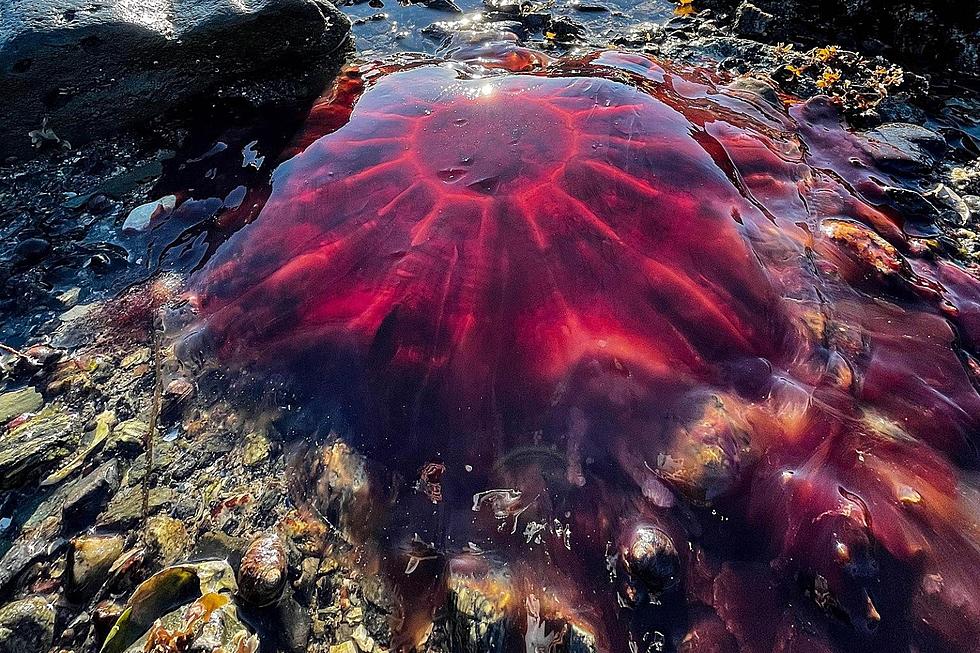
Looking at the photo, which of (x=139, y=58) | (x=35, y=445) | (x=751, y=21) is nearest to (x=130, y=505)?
(x=35, y=445)

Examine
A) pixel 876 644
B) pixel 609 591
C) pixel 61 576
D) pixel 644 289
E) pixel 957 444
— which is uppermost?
pixel 644 289

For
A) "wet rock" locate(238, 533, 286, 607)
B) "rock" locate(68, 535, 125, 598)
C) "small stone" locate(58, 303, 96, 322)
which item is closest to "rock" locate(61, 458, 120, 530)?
"rock" locate(68, 535, 125, 598)

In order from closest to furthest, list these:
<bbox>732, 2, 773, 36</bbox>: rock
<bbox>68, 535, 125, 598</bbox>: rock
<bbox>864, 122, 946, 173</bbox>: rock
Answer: <bbox>68, 535, 125, 598</bbox>: rock < <bbox>864, 122, 946, 173</bbox>: rock < <bbox>732, 2, 773, 36</bbox>: rock

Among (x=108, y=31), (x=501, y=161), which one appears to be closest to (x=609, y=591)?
(x=501, y=161)

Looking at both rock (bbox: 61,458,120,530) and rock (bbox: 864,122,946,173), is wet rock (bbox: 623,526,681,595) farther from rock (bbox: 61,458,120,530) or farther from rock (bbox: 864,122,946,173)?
rock (bbox: 864,122,946,173)

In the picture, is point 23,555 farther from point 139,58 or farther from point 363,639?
point 139,58

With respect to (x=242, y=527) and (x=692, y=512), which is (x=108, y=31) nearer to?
(x=242, y=527)

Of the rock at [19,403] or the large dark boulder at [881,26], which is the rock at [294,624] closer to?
the rock at [19,403]
